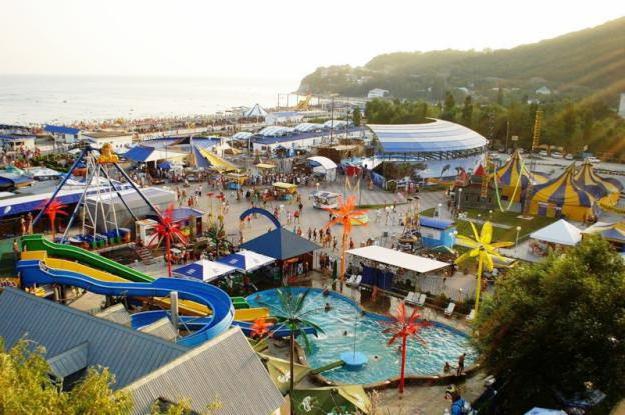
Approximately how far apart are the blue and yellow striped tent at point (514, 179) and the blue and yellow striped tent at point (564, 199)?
5.75ft

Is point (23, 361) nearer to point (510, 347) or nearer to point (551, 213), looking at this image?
point (510, 347)

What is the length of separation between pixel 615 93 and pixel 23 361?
124646 millimetres

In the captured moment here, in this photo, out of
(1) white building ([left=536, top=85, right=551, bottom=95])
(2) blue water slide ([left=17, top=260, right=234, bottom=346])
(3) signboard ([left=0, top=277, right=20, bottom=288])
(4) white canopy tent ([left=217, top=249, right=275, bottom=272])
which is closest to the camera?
(2) blue water slide ([left=17, top=260, right=234, bottom=346])

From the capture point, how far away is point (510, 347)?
45.3ft

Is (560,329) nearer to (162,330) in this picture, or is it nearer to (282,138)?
(162,330)

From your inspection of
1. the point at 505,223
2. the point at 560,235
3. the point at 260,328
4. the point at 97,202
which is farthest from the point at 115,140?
the point at 560,235

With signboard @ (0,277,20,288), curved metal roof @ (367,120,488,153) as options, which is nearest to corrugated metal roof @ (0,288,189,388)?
signboard @ (0,277,20,288)

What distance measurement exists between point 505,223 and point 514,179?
593cm

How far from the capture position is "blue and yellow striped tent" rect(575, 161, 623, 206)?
34844 mm

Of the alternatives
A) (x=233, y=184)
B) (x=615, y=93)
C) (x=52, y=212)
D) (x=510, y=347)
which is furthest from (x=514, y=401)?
(x=615, y=93)

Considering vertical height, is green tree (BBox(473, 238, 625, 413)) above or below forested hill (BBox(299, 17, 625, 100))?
below

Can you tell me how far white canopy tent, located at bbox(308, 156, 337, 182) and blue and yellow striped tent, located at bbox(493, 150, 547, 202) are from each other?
44.5 feet

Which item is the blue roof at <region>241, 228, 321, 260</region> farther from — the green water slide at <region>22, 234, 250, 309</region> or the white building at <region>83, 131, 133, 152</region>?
the white building at <region>83, 131, 133, 152</region>

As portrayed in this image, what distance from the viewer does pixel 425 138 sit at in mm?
47531
